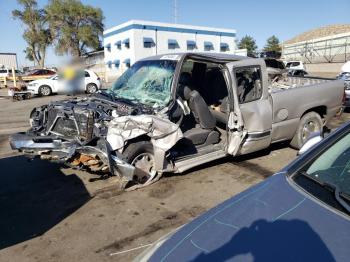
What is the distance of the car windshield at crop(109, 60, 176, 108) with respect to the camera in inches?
215

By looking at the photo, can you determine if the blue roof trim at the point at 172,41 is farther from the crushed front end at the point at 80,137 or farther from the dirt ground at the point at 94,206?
the crushed front end at the point at 80,137

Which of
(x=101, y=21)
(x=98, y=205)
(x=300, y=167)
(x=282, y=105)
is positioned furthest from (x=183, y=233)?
(x=101, y=21)

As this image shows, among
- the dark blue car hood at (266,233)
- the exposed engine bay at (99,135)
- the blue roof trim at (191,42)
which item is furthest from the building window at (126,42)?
the dark blue car hood at (266,233)

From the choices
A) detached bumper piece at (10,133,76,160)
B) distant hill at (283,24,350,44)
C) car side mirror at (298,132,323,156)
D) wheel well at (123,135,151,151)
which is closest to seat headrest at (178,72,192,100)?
wheel well at (123,135,151,151)

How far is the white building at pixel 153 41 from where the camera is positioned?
4006cm

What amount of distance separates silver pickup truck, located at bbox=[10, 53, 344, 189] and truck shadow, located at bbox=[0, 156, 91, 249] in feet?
1.69

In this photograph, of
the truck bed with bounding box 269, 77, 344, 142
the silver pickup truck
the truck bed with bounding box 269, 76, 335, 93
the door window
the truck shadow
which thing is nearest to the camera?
the truck shadow

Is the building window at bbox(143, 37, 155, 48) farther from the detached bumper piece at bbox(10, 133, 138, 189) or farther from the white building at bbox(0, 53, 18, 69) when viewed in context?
the detached bumper piece at bbox(10, 133, 138, 189)

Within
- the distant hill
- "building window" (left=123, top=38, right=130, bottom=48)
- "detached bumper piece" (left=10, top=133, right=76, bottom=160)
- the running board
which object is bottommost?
the running board

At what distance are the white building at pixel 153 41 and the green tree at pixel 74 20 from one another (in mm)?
4646

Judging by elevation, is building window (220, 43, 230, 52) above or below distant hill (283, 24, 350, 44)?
below

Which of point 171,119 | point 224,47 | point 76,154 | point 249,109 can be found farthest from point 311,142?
point 224,47

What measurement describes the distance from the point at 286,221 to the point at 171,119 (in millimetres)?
3620

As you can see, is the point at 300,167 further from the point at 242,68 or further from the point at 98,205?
the point at 242,68
